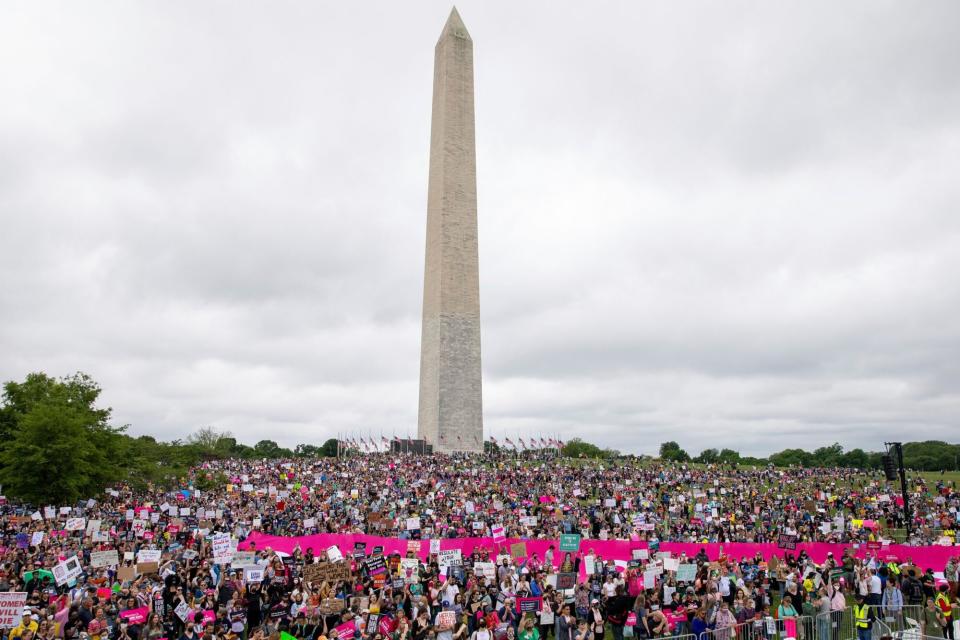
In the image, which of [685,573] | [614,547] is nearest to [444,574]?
[685,573]

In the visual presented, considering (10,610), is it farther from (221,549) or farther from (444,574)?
(444,574)

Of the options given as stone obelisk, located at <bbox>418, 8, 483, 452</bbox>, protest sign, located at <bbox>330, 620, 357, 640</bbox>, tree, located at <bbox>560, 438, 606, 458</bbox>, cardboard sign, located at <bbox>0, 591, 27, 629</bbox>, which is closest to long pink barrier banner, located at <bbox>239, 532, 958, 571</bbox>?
protest sign, located at <bbox>330, 620, 357, 640</bbox>

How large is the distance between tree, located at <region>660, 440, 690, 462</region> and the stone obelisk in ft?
175

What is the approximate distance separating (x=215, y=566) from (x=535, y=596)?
905 centimetres

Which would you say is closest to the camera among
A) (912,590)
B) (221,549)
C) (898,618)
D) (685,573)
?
(898,618)

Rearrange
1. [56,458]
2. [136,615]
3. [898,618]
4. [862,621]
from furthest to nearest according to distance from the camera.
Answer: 1. [56,458]
2. [898,618]
3. [136,615]
4. [862,621]

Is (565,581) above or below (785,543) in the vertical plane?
below

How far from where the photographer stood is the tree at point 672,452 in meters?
111

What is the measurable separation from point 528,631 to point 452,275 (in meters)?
49.3

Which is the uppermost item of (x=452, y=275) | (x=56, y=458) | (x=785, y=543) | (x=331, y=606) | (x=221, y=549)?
(x=452, y=275)

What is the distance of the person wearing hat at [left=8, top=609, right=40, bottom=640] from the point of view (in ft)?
49.0

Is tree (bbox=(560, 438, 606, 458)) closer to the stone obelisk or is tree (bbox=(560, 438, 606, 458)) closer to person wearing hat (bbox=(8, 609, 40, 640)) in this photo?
the stone obelisk

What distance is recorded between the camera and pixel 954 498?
43.5m

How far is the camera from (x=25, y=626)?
611 inches
